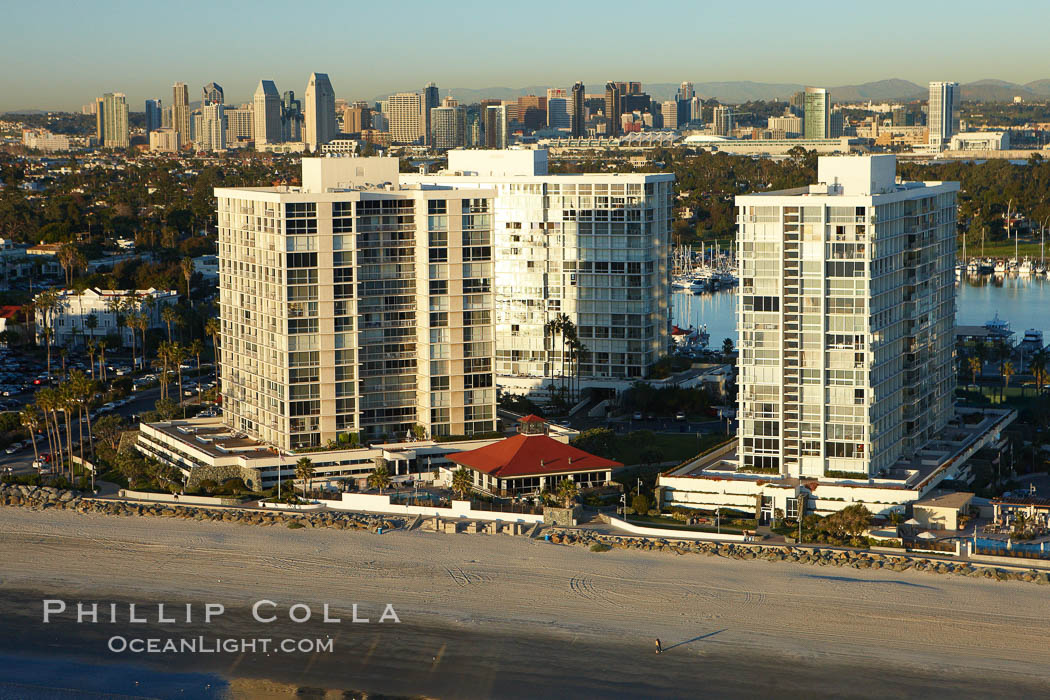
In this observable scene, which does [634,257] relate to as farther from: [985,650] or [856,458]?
[985,650]

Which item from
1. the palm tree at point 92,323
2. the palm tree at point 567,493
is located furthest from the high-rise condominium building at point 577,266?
the palm tree at point 92,323

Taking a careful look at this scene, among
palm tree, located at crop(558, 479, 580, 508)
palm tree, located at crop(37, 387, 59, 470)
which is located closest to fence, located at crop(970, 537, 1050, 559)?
palm tree, located at crop(558, 479, 580, 508)

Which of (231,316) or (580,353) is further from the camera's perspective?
(580,353)

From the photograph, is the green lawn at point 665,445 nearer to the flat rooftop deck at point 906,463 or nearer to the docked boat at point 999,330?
the flat rooftop deck at point 906,463

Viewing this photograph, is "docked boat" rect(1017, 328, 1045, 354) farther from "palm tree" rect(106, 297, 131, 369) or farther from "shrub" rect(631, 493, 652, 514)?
"palm tree" rect(106, 297, 131, 369)

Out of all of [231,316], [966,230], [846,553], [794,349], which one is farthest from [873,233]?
[966,230]

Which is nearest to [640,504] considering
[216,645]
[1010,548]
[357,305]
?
[1010,548]
